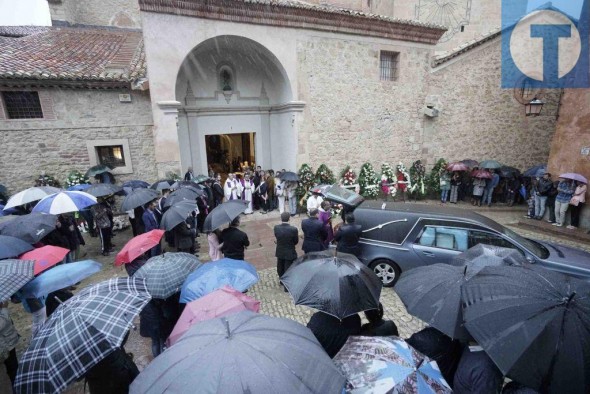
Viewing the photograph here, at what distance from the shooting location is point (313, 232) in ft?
18.9

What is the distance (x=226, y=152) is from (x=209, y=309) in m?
14.7

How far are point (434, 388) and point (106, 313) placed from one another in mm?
2621

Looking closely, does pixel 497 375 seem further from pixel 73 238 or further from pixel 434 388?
pixel 73 238

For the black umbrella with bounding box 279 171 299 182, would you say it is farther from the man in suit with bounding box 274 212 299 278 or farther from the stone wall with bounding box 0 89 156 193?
the man in suit with bounding box 274 212 299 278

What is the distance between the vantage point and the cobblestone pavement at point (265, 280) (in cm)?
482

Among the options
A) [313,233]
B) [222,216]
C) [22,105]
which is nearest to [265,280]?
[313,233]

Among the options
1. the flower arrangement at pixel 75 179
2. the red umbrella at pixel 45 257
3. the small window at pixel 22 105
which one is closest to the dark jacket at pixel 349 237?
the red umbrella at pixel 45 257

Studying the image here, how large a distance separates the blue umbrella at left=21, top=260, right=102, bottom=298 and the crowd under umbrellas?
1 centimetres

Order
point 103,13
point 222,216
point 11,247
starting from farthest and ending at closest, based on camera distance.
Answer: point 103,13 < point 222,216 < point 11,247

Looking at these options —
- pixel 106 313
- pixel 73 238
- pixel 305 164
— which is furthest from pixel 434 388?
pixel 305 164

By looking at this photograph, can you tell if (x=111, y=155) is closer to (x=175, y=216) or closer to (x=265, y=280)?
(x=175, y=216)

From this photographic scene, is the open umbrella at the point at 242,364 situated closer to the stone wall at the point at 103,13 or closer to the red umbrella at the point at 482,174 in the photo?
the red umbrella at the point at 482,174

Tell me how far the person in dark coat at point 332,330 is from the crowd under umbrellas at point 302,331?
63 millimetres

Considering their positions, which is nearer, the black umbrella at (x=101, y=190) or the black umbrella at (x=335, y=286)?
the black umbrella at (x=335, y=286)
